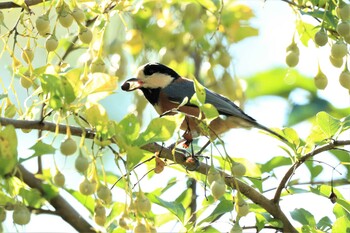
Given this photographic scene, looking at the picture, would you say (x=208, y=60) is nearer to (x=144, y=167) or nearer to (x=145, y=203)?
Answer: (x=144, y=167)

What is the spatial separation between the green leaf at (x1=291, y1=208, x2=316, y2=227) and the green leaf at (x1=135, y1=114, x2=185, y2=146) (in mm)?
690

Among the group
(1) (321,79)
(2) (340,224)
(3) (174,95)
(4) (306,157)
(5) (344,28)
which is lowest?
(3) (174,95)

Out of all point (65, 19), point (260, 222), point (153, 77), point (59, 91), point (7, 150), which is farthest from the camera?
point (153, 77)

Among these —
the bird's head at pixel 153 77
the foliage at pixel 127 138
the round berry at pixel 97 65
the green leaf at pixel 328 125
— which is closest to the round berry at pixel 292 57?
the foliage at pixel 127 138

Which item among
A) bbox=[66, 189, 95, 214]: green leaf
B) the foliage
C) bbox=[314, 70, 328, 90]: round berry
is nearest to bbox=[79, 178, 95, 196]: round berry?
the foliage

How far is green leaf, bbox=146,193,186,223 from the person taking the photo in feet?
7.89

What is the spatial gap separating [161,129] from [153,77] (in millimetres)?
1799

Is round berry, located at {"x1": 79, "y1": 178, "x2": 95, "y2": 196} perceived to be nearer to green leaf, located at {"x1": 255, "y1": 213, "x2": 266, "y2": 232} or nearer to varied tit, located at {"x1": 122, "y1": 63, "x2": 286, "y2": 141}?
green leaf, located at {"x1": 255, "y1": 213, "x2": 266, "y2": 232}

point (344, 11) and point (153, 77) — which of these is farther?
point (153, 77)

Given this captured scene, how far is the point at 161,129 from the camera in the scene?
2.00m

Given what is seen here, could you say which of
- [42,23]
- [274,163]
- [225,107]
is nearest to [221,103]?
[225,107]

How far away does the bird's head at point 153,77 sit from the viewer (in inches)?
145

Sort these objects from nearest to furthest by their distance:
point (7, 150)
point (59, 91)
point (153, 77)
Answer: point (7, 150)
point (59, 91)
point (153, 77)

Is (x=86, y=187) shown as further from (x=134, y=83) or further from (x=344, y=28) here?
(x=134, y=83)
